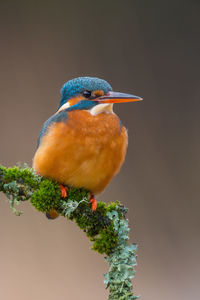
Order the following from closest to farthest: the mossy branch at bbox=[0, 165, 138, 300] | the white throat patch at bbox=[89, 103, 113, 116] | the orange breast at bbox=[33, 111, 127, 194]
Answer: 1. the mossy branch at bbox=[0, 165, 138, 300]
2. the orange breast at bbox=[33, 111, 127, 194]
3. the white throat patch at bbox=[89, 103, 113, 116]

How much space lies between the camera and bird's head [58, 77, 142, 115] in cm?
160

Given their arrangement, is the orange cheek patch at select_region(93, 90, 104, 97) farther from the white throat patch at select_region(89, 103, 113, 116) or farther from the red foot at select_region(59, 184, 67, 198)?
the red foot at select_region(59, 184, 67, 198)

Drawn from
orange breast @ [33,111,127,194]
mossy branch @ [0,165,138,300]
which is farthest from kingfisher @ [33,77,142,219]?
mossy branch @ [0,165,138,300]

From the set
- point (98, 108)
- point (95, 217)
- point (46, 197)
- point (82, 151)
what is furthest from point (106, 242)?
point (98, 108)

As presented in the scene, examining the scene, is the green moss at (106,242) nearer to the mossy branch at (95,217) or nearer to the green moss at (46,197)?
the mossy branch at (95,217)

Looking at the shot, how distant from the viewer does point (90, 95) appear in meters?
1.62

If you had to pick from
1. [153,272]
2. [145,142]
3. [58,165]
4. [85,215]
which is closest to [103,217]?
[85,215]

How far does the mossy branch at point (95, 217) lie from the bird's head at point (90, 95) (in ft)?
1.15

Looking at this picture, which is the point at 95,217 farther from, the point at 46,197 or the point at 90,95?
the point at 90,95

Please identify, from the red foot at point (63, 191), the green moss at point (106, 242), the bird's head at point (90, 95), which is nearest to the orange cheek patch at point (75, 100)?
the bird's head at point (90, 95)

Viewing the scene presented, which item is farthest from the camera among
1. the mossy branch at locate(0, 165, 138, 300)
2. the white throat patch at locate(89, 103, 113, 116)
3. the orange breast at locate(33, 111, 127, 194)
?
the white throat patch at locate(89, 103, 113, 116)

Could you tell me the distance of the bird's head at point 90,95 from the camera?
1603mm

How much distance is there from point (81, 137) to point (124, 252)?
451 mm

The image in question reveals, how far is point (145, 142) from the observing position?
3.18 metres
